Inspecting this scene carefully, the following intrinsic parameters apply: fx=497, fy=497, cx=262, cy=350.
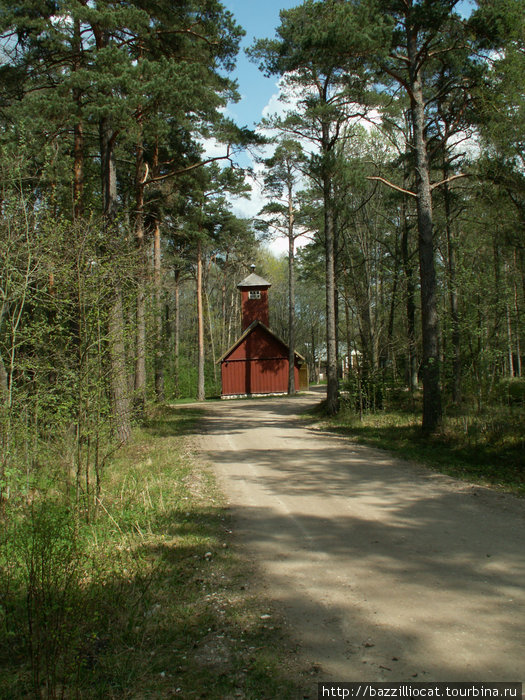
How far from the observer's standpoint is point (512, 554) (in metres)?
4.61

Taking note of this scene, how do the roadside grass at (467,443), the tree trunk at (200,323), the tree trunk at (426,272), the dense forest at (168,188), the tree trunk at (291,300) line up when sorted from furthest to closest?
the tree trunk at (291,300) → the tree trunk at (200,323) → the tree trunk at (426,272) → the roadside grass at (467,443) → the dense forest at (168,188)

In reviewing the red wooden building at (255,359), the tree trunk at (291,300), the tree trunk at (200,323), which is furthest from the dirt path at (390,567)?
the red wooden building at (255,359)

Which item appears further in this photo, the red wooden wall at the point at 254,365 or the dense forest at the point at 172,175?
the red wooden wall at the point at 254,365

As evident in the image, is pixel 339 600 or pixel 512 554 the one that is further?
pixel 512 554

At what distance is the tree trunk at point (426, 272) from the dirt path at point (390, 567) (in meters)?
3.50

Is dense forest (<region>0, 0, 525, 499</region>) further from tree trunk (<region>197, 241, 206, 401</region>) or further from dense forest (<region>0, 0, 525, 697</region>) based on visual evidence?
tree trunk (<region>197, 241, 206, 401</region>)

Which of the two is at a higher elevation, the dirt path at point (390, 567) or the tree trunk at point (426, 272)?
the tree trunk at point (426, 272)

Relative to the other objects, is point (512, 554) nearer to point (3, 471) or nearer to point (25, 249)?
point (3, 471)

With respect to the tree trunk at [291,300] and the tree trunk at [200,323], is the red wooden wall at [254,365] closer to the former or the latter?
the tree trunk at [291,300]

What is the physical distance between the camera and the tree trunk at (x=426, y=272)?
11820 millimetres

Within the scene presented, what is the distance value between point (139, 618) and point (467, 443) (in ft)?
27.6

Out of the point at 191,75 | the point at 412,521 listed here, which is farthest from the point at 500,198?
the point at 412,521

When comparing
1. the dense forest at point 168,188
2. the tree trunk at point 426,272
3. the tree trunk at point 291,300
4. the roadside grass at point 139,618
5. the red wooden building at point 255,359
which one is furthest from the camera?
the red wooden building at point 255,359

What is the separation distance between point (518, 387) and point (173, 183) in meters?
16.9
